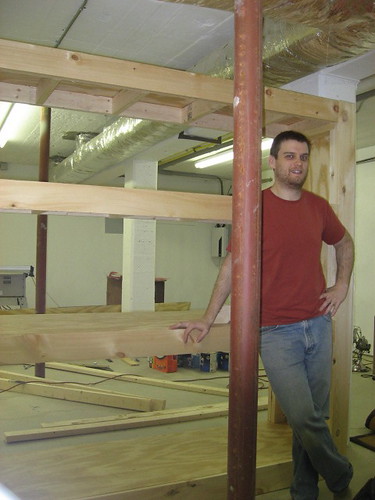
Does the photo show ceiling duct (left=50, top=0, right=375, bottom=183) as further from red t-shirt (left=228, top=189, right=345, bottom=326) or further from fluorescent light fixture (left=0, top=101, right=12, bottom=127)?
fluorescent light fixture (left=0, top=101, right=12, bottom=127)

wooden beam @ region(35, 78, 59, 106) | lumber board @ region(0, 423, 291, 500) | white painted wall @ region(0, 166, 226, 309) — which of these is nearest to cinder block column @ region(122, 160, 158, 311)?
white painted wall @ region(0, 166, 226, 309)

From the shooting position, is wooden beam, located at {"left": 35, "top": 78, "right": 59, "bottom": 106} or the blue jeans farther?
wooden beam, located at {"left": 35, "top": 78, "right": 59, "bottom": 106}

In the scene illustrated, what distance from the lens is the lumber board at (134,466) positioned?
2162mm

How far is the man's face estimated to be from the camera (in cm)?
202

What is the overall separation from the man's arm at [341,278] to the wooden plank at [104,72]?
2.72ft

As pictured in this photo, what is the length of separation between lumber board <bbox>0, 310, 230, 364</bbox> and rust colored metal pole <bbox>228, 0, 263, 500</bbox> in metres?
0.90

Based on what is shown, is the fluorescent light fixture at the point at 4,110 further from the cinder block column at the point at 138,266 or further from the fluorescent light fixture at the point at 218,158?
the fluorescent light fixture at the point at 218,158

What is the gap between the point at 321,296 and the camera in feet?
6.85

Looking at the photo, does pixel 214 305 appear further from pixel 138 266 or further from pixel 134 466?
pixel 138 266

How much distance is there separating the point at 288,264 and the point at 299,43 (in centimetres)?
126

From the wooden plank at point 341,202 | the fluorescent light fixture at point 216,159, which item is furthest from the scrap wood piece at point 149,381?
the fluorescent light fixture at point 216,159

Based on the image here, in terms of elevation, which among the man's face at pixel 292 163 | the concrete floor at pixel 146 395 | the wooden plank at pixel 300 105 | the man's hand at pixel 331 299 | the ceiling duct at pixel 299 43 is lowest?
the concrete floor at pixel 146 395

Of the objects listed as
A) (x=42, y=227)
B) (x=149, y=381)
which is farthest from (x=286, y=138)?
(x=149, y=381)

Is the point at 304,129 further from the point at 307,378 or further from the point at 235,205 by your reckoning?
the point at 235,205
